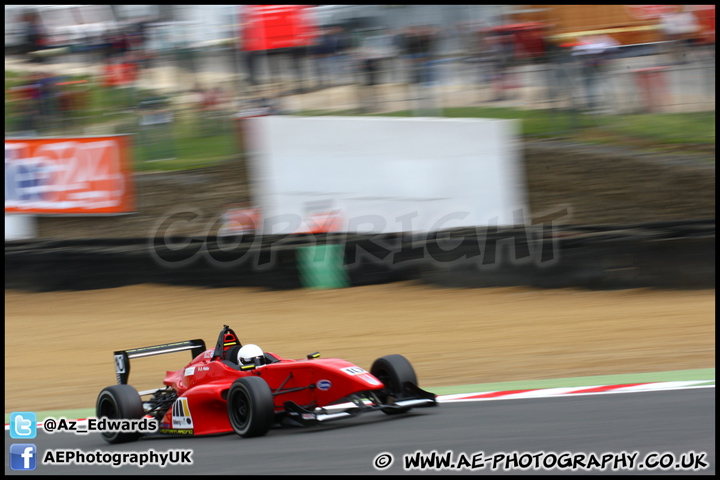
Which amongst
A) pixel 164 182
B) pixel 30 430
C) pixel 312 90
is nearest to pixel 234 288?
pixel 164 182

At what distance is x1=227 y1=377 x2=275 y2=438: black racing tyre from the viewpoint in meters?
5.31

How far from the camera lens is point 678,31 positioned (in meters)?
13.4

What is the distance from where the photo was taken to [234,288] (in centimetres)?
1209

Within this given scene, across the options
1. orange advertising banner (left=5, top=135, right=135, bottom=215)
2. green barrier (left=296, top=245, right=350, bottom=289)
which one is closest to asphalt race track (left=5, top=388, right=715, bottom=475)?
green barrier (left=296, top=245, right=350, bottom=289)

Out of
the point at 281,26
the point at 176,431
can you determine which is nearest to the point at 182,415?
the point at 176,431

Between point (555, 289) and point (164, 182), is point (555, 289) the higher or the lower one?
the lower one

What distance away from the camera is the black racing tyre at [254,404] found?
17.4ft

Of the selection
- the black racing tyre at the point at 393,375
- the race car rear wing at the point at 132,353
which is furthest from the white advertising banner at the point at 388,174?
the black racing tyre at the point at 393,375

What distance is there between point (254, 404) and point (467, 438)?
1.36 m

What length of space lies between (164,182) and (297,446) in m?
8.95

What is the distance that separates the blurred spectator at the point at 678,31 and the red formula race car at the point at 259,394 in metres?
9.38

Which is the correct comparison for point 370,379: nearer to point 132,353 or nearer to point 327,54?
point 132,353

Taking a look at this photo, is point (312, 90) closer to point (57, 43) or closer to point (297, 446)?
point (57, 43)

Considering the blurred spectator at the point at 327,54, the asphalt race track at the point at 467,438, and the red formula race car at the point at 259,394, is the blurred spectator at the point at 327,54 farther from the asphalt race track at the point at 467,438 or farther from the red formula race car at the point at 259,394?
the asphalt race track at the point at 467,438
